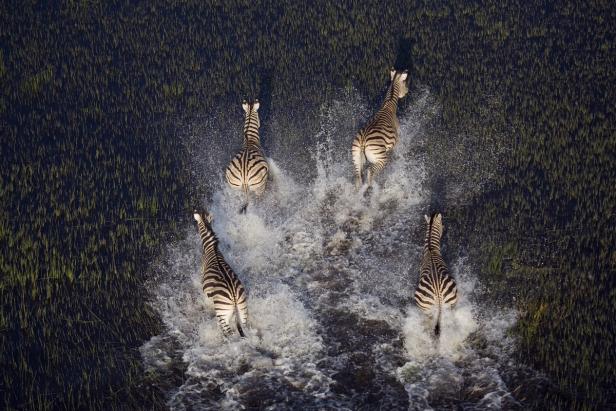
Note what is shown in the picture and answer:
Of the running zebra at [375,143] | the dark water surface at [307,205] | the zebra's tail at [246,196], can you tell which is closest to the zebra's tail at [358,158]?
the running zebra at [375,143]

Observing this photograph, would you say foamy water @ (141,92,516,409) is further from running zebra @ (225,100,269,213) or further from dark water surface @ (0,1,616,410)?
running zebra @ (225,100,269,213)

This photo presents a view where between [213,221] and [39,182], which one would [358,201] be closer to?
[213,221]

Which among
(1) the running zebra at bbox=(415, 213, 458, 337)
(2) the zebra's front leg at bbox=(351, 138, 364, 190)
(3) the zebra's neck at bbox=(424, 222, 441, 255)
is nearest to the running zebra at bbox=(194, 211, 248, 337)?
(1) the running zebra at bbox=(415, 213, 458, 337)

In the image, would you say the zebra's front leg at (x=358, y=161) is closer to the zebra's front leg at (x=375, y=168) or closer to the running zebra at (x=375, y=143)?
the running zebra at (x=375, y=143)

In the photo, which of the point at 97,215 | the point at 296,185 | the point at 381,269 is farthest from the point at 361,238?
the point at 97,215

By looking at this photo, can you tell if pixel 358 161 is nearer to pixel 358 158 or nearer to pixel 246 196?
pixel 358 158
